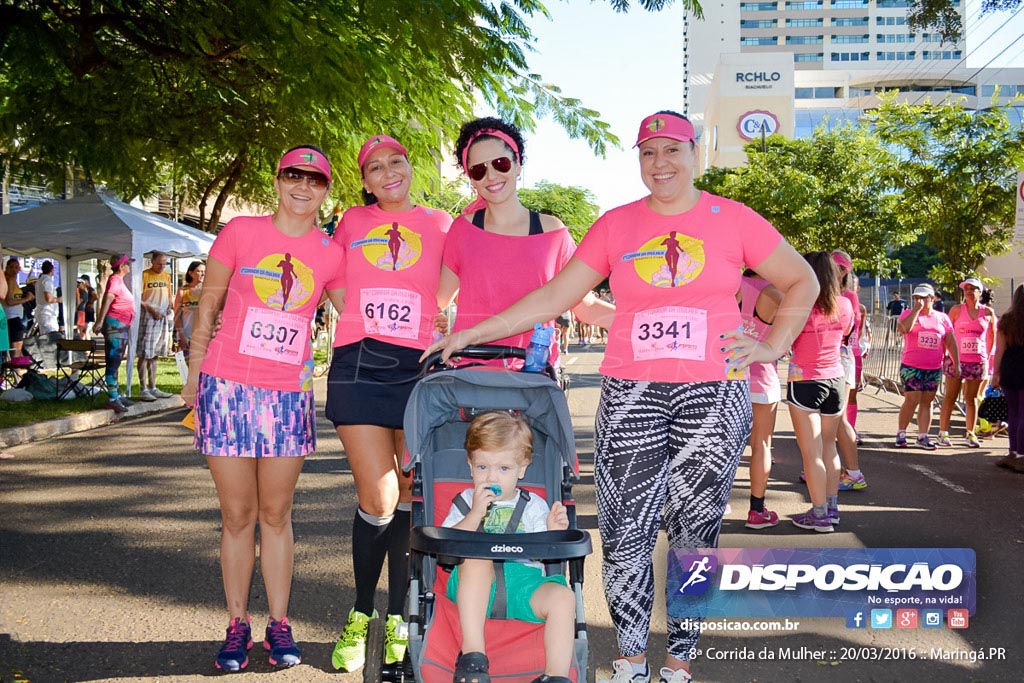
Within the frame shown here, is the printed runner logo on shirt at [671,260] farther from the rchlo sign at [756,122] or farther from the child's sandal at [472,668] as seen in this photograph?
the rchlo sign at [756,122]

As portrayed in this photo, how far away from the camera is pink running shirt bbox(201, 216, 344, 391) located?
13.6 ft

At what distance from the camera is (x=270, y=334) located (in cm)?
415

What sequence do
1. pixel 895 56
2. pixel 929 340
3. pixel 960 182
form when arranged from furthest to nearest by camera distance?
pixel 895 56
pixel 960 182
pixel 929 340

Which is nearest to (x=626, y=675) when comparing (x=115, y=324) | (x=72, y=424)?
(x=72, y=424)

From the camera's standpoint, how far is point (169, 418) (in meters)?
13.0

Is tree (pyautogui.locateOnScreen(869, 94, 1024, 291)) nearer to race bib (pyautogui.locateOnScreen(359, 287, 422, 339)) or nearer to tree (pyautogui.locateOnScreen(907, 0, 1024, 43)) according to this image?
tree (pyautogui.locateOnScreen(907, 0, 1024, 43))

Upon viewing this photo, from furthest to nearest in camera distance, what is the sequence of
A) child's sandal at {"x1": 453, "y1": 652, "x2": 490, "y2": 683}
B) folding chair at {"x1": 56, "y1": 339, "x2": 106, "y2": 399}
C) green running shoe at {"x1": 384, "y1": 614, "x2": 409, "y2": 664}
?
folding chair at {"x1": 56, "y1": 339, "x2": 106, "y2": 399}, green running shoe at {"x1": 384, "y1": 614, "x2": 409, "y2": 664}, child's sandal at {"x1": 453, "y1": 652, "x2": 490, "y2": 683}

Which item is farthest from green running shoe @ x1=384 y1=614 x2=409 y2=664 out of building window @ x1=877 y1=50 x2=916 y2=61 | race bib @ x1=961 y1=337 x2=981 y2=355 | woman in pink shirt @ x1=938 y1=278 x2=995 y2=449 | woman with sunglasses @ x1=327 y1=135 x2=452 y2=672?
building window @ x1=877 y1=50 x2=916 y2=61

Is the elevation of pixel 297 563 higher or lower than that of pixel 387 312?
lower

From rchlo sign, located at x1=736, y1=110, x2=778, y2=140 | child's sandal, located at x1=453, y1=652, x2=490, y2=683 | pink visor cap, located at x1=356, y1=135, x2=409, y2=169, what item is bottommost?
child's sandal, located at x1=453, y1=652, x2=490, y2=683

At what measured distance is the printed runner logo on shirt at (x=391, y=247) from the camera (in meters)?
4.23

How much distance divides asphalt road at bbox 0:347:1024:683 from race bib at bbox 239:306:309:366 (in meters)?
1.34

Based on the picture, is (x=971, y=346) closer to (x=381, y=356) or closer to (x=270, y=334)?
(x=381, y=356)

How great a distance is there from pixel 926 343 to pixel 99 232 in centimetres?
1165
